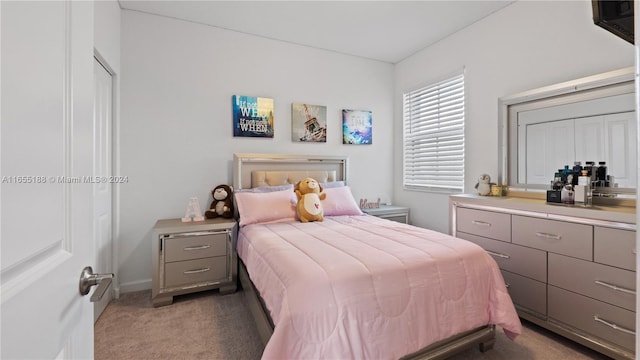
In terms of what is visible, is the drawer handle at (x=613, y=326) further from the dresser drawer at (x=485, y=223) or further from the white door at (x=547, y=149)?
the white door at (x=547, y=149)

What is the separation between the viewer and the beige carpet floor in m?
1.81

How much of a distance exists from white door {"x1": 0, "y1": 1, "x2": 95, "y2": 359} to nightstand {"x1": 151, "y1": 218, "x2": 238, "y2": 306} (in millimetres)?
1940

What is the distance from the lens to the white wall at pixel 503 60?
215cm

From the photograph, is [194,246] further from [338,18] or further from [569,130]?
[569,130]

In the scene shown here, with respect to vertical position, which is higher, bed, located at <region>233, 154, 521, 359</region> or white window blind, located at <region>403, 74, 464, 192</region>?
white window blind, located at <region>403, 74, 464, 192</region>

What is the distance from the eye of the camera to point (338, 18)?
2.91 m

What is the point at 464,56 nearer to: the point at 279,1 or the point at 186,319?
the point at 279,1

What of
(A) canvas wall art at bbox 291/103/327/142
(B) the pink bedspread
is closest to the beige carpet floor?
(B) the pink bedspread

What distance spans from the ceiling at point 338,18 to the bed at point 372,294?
6.83 feet

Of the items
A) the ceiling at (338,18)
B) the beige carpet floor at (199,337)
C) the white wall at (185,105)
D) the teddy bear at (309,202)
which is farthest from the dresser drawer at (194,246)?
the ceiling at (338,18)

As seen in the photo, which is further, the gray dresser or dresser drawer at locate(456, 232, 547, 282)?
dresser drawer at locate(456, 232, 547, 282)

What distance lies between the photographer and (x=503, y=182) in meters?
2.72

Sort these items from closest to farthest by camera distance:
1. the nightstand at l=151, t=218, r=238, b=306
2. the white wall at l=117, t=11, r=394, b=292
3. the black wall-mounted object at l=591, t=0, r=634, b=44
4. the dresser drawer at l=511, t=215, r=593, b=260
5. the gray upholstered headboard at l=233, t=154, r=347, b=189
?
the black wall-mounted object at l=591, t=0, r=634, b=44 < the dresser drawer at l=511, t=215, r=593, b=260 < the nightstand at l=151, t=218, r=238, b=306 < the white wall at l=117, t=11, r=394, b=292 < the gray upholstered headboard at l=233, t=154, r=347, b=189

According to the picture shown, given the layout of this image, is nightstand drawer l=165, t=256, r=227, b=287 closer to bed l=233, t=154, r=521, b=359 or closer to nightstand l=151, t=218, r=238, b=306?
nightstand l=151, t=218, r=238, b=306
